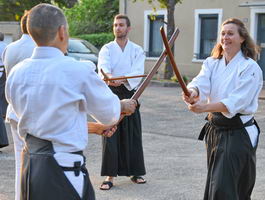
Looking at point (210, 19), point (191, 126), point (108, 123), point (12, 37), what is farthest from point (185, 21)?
point (108, 123)

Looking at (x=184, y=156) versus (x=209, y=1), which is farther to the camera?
(x=209, y=1)

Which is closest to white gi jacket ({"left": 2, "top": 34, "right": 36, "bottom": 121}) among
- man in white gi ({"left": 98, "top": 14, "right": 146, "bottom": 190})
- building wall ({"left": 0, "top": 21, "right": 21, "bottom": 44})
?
man in white gi ({"left": 98, "top": 14, "right": 146, "bottom": 190})

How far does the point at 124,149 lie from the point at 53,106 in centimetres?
316

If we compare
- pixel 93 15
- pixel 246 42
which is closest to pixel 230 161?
pixel 246 42

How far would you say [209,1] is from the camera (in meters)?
18.5

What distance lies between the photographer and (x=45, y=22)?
9.07ft

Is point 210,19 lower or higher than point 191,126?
higher

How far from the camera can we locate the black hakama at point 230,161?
4027 mm

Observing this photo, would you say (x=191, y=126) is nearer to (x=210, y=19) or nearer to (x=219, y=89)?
(x=219, y=89)

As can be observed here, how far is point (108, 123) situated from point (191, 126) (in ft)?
20.6

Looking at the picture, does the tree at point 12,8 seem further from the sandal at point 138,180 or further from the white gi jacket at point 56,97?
the white gi jacket at point 56,97

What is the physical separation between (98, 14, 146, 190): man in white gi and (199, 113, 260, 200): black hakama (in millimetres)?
1729

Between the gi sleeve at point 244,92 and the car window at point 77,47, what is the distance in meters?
13.2

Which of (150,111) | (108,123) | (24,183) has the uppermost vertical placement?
(108,123)
